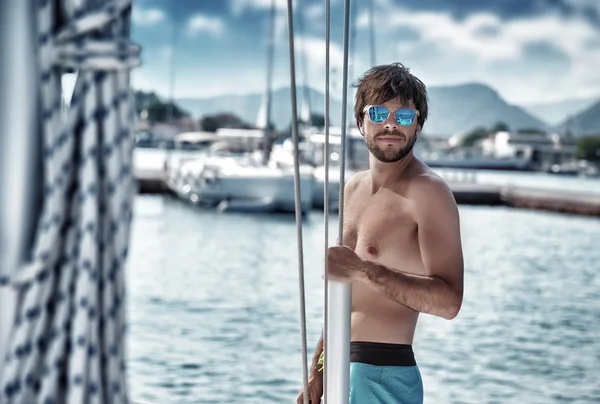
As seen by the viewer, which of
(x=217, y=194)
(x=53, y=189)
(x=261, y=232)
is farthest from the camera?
(x=217, y=194)

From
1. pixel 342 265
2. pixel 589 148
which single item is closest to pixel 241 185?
pixel 342 265

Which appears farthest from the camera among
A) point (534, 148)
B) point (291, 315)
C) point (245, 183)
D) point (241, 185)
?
point (534, 148)

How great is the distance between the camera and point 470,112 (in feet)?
262

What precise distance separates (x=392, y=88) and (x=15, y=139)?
895 millimetres

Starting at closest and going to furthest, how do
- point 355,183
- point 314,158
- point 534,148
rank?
point 355,183
point 314,158
point 534,148

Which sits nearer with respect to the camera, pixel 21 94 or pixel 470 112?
pixel 21 94

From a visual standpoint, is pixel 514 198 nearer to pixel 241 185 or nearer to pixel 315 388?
pixel 241 185

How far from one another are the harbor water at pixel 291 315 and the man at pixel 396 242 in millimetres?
5952

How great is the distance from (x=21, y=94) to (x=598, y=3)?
255ft

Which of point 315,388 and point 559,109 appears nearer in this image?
point 315,388

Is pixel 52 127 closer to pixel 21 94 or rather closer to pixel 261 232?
pixel 21 94

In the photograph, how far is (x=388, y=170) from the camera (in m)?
2.06

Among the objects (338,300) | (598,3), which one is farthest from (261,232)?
(598,3)

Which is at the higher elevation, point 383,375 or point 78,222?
point 78,222
